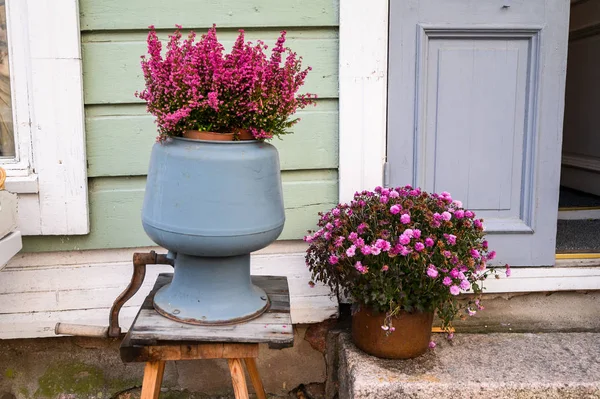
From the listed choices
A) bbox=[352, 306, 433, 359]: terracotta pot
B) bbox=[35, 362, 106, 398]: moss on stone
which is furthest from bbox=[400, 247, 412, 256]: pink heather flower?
bbox=[35, 362, 106, 398]: moss on stone

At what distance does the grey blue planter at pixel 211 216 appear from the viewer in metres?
1.47

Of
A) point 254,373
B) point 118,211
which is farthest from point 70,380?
point 254,373

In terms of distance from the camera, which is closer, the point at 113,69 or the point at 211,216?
the point at 211,216

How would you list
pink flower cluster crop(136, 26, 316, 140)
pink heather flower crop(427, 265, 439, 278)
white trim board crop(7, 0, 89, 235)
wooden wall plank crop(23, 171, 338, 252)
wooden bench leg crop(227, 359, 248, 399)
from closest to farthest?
pink flower cluster crop(136, 26, 316, 140)
wooden bench leg crop(227, 359, 248, 399)
pink heather flower crop(427, 265, 439, 278)
white trim board crop(7, 0, 89, 235)
wooden wall plank crop(23, 171, 338, 252)

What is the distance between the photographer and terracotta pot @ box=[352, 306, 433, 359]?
6.46 feet

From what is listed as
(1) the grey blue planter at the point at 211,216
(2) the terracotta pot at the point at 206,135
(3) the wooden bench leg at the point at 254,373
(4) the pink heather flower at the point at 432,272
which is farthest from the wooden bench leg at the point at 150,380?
(4) the pink heather flower at the point at 432,272

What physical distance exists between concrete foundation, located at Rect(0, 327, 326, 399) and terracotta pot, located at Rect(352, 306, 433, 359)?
0.39 metres

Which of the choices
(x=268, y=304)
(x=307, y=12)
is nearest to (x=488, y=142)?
(x=307, y=12)

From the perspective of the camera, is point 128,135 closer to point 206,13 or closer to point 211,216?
point 206,13

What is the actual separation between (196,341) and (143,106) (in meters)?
1.02

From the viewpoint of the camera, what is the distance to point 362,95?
2.21m

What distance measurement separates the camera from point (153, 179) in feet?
5.03

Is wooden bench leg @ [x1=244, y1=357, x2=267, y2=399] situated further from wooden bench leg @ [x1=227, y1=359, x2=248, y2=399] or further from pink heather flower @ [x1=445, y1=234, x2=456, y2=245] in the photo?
pink heather flower @ [x1=445, y1=234, x2=456, y2=245]

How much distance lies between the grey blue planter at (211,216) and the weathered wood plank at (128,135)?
644mm
